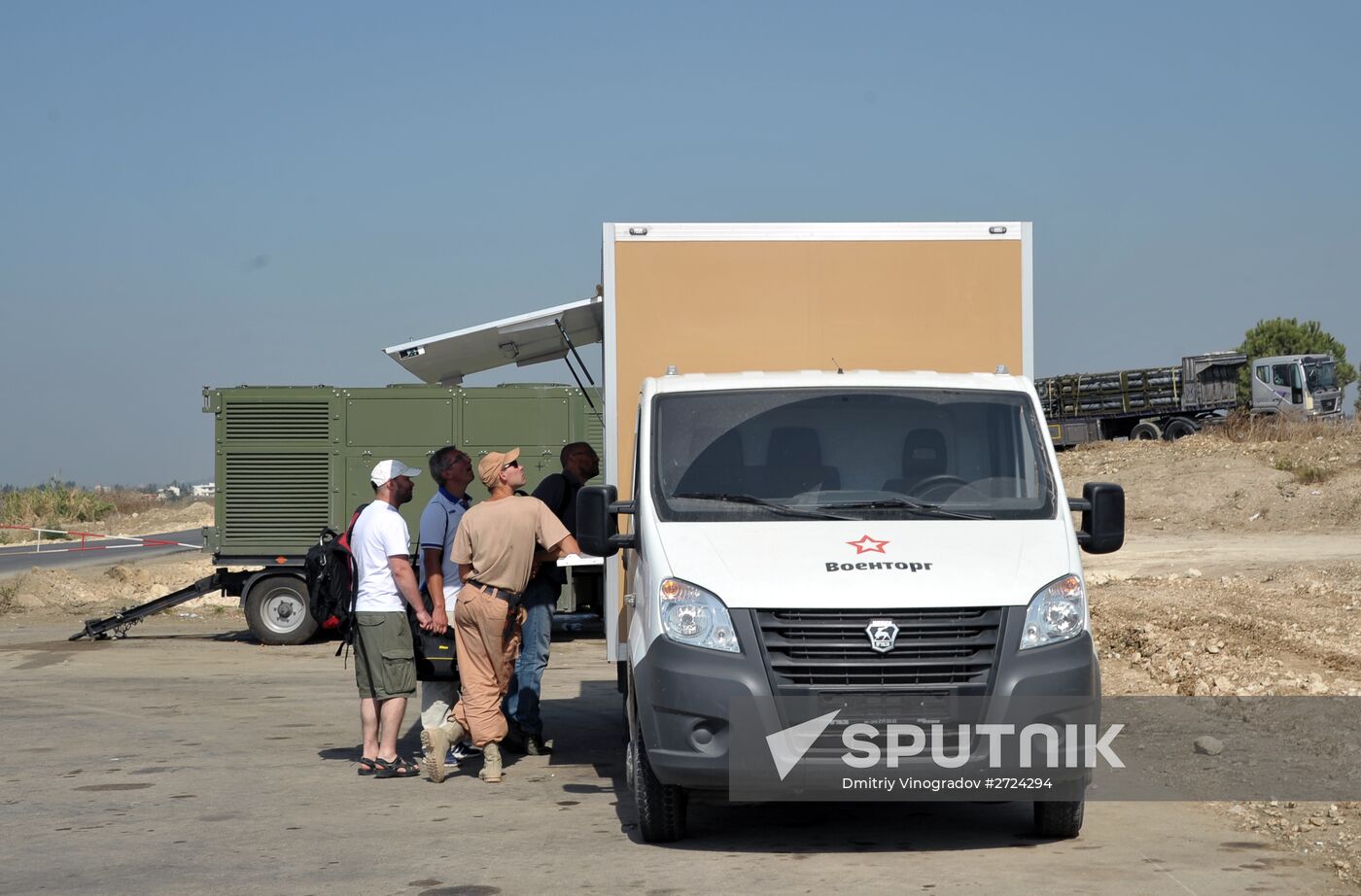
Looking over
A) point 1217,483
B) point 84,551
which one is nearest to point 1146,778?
point 1217,483

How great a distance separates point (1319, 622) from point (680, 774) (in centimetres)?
940

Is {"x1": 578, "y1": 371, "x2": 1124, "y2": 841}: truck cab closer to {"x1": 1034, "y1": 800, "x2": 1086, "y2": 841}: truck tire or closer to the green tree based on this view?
{"x1": 1034, "y1": 800, "x2": 1086, "y2": 841}: truck tire

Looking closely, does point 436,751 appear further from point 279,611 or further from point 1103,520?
point 279,611

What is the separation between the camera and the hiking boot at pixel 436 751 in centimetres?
884

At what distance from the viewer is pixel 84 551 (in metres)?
41.5

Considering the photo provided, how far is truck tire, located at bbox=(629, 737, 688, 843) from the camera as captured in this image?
23.0ft

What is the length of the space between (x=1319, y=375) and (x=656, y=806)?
42672 mm

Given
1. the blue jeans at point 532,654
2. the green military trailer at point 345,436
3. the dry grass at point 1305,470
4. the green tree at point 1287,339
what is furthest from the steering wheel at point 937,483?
the green tree at point 1287,339

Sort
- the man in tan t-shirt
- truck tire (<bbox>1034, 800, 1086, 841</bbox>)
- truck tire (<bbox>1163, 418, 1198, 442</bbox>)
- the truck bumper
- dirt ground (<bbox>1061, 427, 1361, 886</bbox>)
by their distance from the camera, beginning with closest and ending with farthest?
the truck bumper → truck tire (<bbox>1034, 800, 1086, 841</bbox>) → the man in tan t-shirt → dirt ground (<bbox>1061, 427, 1361, 886</bbox>) → truck tire (<bbox>1163, 418, 1198, 442</bbox>)

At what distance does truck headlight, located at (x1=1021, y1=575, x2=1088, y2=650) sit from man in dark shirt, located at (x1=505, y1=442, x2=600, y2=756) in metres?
3.28

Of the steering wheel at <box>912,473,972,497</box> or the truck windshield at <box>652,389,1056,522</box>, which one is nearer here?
the truck windshield at <box>652,389,1056,522</box>

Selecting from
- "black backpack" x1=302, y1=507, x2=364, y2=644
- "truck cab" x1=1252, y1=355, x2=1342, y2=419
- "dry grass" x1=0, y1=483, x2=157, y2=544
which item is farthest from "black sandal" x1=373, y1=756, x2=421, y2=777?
"dry grass" x1=0, y1=483, x2=157, y2=544

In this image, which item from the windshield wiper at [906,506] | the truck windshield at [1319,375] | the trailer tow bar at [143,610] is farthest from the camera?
the truck windshield at [1319,375]

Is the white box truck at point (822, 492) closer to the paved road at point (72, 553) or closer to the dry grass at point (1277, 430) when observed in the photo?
the paved road at point (72, 553)
